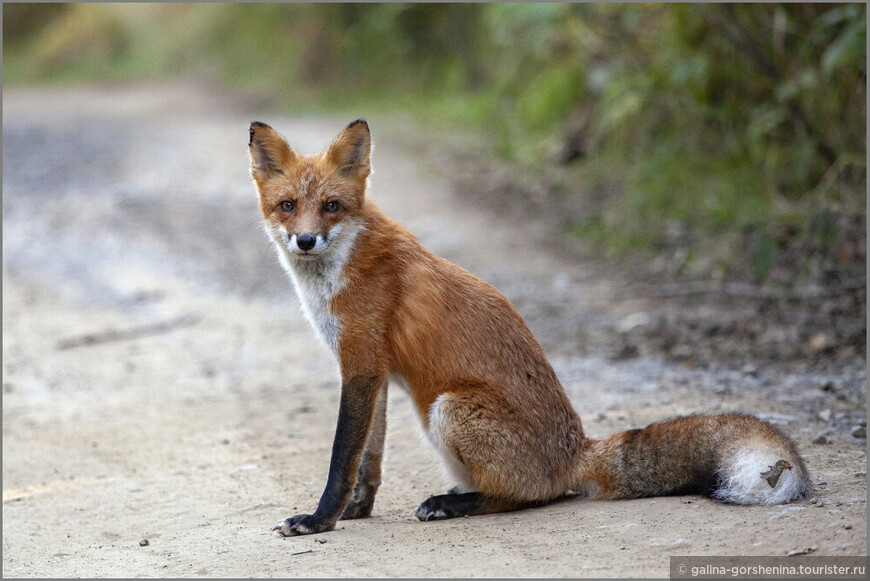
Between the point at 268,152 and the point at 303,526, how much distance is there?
2.07 metres

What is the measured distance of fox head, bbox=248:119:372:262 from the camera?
4.79 meters

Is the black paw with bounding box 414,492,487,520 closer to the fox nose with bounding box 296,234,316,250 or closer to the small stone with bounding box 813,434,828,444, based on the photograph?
the fox nose with bounding box 296,234,316,250

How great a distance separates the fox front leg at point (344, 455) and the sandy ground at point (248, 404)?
0.51ft

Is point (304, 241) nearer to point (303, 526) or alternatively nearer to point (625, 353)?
point (303, 526)

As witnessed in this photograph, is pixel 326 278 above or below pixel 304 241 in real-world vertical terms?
below

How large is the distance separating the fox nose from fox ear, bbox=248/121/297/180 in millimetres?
575

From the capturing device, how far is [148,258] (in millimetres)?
12352

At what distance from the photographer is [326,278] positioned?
4.88 metres

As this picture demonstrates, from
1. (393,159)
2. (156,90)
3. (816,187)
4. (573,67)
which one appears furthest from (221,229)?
(156,90)

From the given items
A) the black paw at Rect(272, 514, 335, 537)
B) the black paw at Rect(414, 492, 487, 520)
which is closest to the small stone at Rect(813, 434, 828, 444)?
the black paw at Rect(414, 492, 487, 520)

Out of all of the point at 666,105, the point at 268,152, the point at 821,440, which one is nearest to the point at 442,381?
the point at 268,152

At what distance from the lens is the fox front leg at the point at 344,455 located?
4680 mm

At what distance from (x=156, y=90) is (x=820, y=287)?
80.7ft

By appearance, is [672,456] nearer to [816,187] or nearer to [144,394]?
[144,394]
